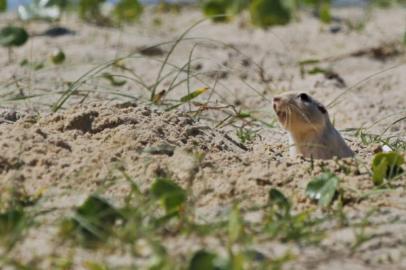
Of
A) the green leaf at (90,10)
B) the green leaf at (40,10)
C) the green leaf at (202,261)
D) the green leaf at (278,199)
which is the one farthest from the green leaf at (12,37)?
the green leaf at (202,261)

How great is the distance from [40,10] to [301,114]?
353 centimetres

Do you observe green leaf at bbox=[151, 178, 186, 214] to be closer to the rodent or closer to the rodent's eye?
the rodent

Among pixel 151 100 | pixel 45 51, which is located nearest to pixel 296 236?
pixel 151 100

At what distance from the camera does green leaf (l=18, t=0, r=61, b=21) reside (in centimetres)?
770

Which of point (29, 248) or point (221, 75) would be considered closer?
→ point (29, 248)

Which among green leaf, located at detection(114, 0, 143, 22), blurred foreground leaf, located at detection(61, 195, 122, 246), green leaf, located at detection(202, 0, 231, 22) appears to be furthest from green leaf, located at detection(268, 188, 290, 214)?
green leaf, located at detection(114, 0, 143, 22)

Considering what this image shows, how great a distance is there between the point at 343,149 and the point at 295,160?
63 centimetres

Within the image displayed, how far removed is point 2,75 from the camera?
5891 mm

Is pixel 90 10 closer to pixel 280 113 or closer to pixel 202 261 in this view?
pixel 280 113


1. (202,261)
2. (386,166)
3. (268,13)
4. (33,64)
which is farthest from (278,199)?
(268,13)

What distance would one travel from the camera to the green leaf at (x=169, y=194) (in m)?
3.12

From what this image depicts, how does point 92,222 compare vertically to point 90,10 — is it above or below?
below

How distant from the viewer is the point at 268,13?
844 centimetres

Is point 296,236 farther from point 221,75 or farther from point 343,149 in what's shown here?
point 221,75
